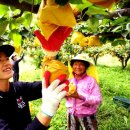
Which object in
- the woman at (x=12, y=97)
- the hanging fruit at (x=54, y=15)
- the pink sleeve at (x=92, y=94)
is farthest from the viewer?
the pink sleeve at (x=92, y=94)

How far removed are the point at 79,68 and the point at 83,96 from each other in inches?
11.1

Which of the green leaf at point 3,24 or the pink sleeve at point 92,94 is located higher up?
the green leaf at point 3,24

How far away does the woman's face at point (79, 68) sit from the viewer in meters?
2.74

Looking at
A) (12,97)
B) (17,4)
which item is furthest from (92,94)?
(17,4)

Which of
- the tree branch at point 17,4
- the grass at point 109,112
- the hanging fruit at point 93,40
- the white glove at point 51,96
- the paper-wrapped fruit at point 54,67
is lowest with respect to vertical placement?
the grass at point 109,112

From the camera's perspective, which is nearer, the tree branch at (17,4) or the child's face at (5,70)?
the tree branch at (17,4)

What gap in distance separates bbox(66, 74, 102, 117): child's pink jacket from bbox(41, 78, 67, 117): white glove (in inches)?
60.2

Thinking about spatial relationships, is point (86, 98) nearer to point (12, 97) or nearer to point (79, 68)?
point (79, 68)

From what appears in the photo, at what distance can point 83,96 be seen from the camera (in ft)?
8.57

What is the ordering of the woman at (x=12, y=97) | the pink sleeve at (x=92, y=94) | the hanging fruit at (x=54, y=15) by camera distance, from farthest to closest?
the pink sleeve at (x=92, y=94)
the woman at (x=12, y=97)
the hanging fruit at (x=54, y=15)

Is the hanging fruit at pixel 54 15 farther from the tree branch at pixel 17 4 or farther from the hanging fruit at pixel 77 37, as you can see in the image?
the hanging fruit at pixel 77 37

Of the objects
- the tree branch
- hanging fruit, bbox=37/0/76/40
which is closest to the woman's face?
the tree branch

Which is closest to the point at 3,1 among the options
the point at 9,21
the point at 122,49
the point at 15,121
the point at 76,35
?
the point at 9,21

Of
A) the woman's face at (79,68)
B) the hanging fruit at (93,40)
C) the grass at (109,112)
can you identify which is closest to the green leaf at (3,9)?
the hanging fruit at (93,40)
